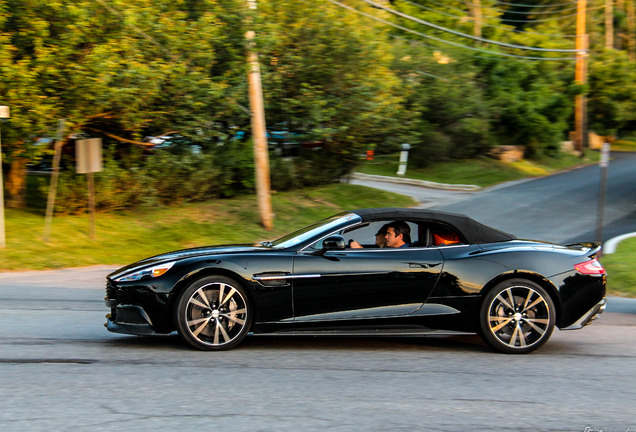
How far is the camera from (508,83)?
35688 millimetres

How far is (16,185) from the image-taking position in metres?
17.5

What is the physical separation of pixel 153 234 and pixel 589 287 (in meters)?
11.6

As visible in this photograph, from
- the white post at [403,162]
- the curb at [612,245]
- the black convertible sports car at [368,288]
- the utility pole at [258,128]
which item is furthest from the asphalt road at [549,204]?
the black convertible sports car at [368,288]

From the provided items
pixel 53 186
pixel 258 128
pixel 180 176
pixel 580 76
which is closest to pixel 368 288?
pixel 258 128

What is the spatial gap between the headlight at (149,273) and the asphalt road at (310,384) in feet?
2.14

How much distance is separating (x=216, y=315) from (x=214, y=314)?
19 millimetres

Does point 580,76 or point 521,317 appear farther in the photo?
point 580,76

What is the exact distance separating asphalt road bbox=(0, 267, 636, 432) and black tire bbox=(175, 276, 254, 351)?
0.52 feet

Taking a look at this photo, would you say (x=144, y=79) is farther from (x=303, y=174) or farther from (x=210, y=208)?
(x=303, y=174)

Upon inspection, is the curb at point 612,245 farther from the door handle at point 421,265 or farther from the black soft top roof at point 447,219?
the door handle at point 421,265

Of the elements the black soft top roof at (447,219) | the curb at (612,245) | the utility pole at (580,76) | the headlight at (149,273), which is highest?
the utility pole at (580,76)

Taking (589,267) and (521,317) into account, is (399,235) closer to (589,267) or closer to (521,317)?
(521,317)

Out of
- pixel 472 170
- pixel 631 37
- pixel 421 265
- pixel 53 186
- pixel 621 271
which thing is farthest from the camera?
pixel 631 37

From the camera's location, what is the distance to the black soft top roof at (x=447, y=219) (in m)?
6.94
